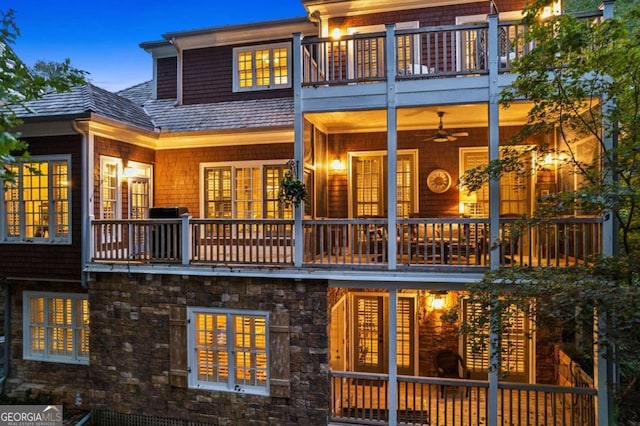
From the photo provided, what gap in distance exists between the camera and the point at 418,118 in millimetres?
8586

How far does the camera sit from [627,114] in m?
5.56

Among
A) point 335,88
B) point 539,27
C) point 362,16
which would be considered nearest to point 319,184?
point 335,88

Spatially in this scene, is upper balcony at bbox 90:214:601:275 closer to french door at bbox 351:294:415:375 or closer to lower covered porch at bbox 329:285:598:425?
lower covered porch at bbox 329:285:598:425

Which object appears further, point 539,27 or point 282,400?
point 282,400

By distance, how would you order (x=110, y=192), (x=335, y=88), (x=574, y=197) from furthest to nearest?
(x=110, y=192)
(x=335, y=88)
(x=574, y=197)

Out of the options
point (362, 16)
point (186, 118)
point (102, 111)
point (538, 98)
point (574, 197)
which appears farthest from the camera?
point (186, 118)

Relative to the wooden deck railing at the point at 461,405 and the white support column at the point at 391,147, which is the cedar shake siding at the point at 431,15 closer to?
the white support column at the point at 391,147

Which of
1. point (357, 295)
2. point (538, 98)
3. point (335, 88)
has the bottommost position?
point (357, 295)

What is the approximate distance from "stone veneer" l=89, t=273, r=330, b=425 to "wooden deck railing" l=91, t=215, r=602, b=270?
16.6 inches

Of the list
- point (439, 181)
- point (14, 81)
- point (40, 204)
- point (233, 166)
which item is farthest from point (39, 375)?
point (439, 181)

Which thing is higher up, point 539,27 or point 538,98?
point 539,27

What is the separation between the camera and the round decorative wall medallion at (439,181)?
921 centimetres

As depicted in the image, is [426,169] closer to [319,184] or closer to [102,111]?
[319,184]

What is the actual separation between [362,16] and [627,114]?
5790 mm
